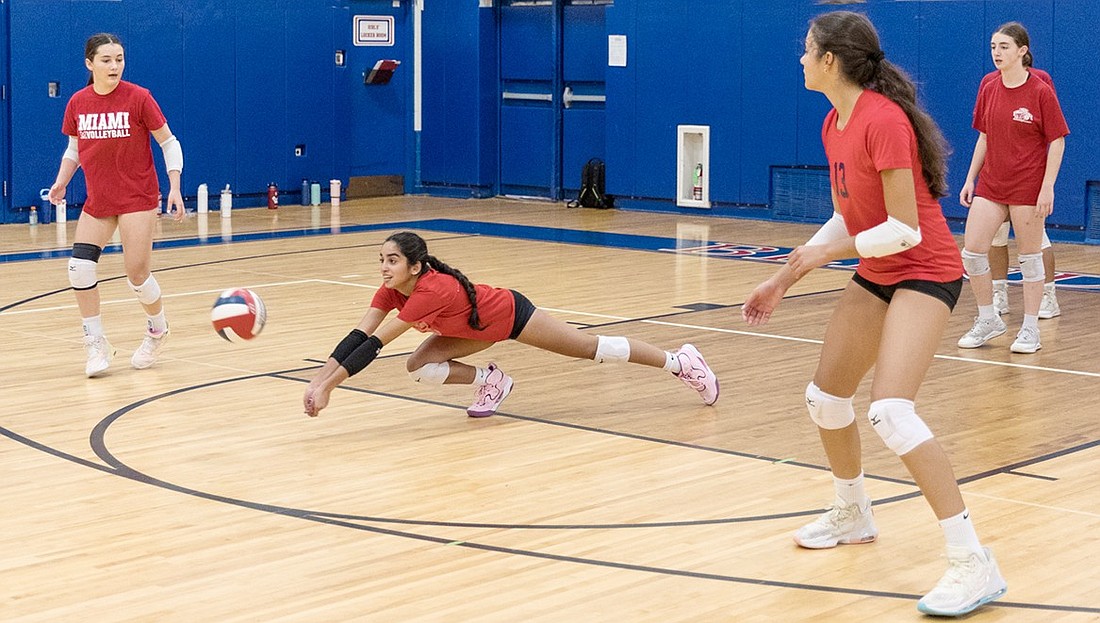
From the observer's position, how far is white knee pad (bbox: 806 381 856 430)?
4.86 metres

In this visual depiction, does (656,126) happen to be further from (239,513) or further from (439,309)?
(239,513)

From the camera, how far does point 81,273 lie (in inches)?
326

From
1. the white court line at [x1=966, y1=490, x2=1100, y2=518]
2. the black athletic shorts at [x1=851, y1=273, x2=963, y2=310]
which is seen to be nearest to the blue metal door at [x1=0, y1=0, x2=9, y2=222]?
the white court line at [x1=966, y1=490, x2=1100, y2=518]

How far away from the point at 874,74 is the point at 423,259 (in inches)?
107

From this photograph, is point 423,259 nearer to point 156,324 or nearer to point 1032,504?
point 156,324

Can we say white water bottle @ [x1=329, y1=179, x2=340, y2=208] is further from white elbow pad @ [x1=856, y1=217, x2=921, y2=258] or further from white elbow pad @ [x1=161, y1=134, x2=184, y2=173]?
white elbow pad @ [x1=856, y1=217, x2=921, y2=258]

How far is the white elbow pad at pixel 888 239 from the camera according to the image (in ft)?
14.5

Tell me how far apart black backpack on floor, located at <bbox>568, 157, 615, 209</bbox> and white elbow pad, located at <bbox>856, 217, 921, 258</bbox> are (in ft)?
45.7

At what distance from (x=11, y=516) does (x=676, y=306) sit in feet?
20.1

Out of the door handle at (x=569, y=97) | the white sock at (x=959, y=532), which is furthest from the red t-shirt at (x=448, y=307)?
the door handle at (x=569, y=97)

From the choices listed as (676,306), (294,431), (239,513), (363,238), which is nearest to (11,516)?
Answer: (239,513)

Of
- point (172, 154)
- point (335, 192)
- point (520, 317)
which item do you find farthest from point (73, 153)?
point (335, 192)

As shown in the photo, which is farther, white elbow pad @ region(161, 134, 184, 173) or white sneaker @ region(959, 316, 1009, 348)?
white sneaker @ region(959, 316, 1009, 348)

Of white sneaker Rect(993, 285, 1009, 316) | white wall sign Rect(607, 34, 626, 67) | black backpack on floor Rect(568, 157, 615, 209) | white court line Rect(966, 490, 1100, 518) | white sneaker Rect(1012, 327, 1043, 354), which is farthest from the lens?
black backpack on floor Rect(568, 157, 615, 209)
